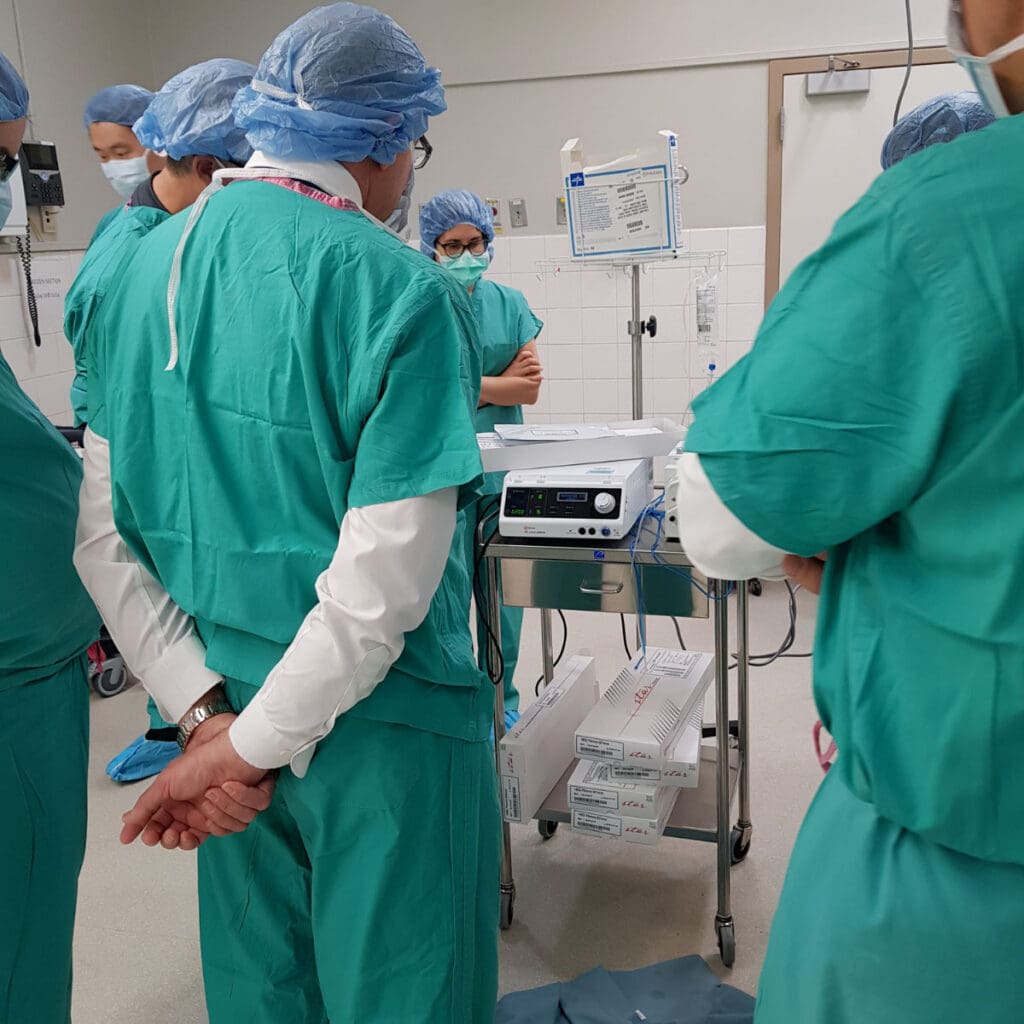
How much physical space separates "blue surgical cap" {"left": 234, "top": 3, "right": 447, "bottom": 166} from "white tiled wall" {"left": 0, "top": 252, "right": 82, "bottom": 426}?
2856 millimetres

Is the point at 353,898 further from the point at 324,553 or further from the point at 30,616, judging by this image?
the point at 30,616

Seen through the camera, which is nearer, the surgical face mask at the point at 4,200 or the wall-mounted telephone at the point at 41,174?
the surgical face mask at the point at 4,200

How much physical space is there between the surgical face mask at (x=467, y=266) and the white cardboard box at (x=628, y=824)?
67.7 inches

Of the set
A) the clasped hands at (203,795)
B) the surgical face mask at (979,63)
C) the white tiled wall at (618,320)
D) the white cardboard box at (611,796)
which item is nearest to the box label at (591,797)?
the white cardboard box at (611,796)

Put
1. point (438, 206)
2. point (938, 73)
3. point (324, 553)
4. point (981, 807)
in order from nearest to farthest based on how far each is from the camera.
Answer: point (981, 807)
point (324, 553)
point (438, 206)
point (938, 73)

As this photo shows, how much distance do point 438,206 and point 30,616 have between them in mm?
2252

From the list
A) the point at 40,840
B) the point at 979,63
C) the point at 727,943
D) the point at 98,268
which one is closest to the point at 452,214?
the point at 98,268

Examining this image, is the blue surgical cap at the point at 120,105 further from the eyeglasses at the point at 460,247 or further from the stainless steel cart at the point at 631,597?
the stainless steel cart at the point at 631,597

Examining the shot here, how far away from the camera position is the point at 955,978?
0.82 meters

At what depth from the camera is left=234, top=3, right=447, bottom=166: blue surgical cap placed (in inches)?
45.0

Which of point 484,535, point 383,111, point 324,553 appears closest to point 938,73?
point 484,535

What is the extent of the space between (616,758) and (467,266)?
170cm

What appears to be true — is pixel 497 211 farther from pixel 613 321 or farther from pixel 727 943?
pixel 727 943

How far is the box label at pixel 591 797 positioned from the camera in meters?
2.08
